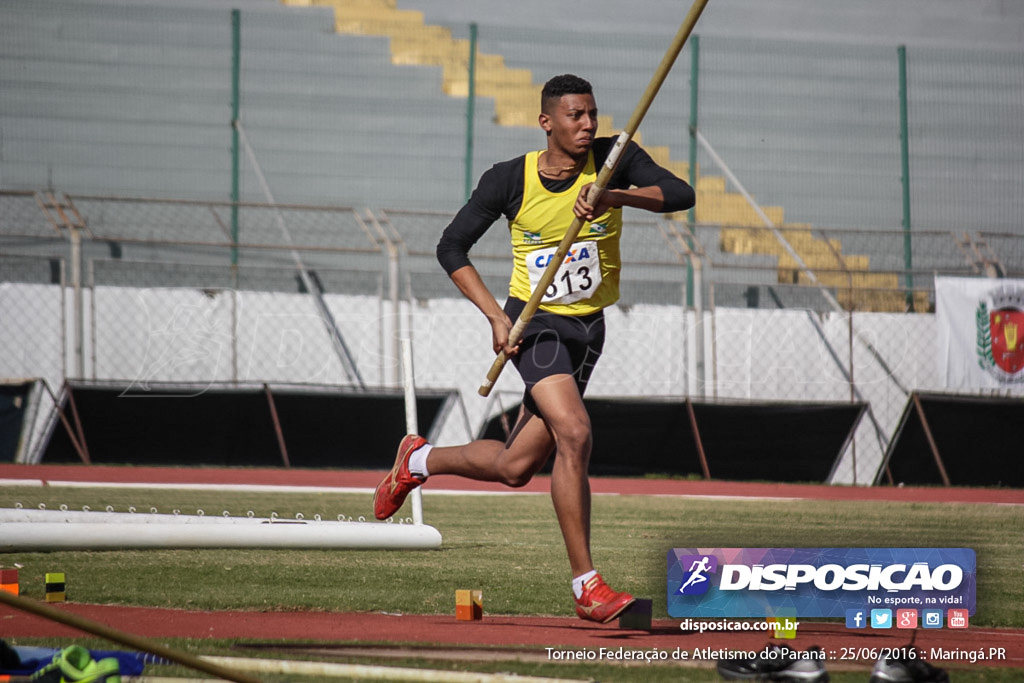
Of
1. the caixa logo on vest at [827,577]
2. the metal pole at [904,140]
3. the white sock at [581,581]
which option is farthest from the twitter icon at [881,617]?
the metal pole at [904,140]

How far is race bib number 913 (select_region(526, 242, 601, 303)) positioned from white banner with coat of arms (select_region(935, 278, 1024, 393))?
11449 millimetres

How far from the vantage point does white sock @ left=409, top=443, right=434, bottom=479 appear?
19.1 feet

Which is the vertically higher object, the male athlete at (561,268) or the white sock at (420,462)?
the male athlete at (561,268)

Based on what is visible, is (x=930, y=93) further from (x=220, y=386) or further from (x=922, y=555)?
(x=922, y=555)

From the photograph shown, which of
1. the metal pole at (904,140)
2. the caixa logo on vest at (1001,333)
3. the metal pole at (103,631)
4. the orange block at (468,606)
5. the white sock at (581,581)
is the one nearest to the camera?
the metal pole at (103,631)

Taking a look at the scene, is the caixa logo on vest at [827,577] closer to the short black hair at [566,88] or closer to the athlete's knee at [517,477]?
the athlete's knee at [517,477]

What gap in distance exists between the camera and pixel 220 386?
51.4ft

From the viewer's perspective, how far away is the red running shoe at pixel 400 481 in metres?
5.89

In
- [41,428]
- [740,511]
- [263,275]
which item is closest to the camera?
[740,511]

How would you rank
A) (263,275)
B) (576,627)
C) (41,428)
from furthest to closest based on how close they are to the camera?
(263,275)
(41,428)
(576,627)

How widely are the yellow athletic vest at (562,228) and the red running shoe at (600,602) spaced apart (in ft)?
3.82

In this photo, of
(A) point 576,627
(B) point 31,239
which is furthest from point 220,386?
(A) point 576,627

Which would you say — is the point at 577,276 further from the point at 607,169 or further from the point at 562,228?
the point at 607,169

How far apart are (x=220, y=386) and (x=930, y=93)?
11779mm
